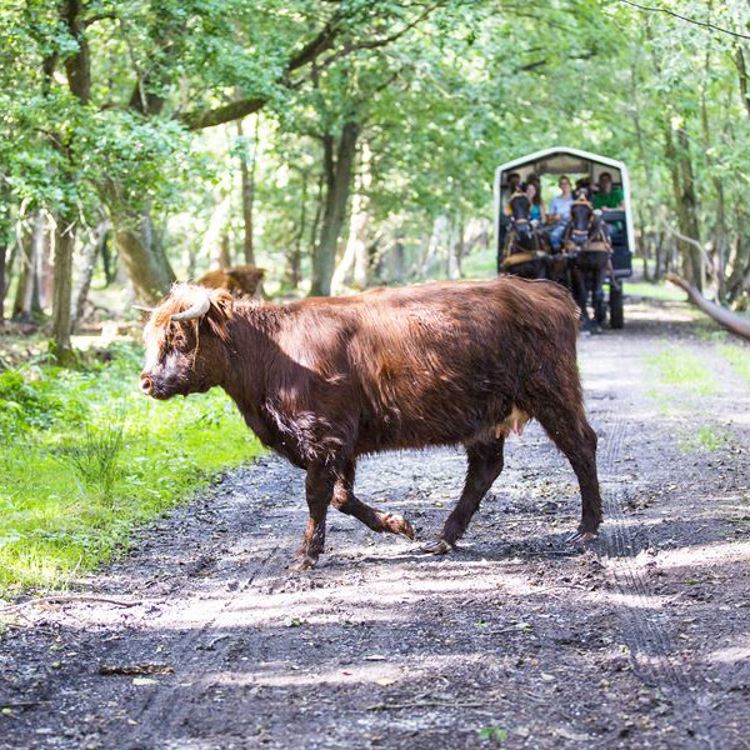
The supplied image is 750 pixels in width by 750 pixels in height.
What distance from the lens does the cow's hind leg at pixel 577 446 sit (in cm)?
785

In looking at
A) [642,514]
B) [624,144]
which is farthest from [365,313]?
[624,144]

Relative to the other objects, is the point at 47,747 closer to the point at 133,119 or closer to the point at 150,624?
the point at 150,624

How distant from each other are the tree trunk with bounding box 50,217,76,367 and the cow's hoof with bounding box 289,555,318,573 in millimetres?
9455

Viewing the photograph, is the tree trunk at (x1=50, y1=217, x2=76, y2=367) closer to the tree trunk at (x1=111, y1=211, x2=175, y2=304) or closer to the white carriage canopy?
the tree trunk at (x1=111, y1=211, x2=175, y2=304)

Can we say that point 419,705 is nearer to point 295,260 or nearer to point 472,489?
point 472,489

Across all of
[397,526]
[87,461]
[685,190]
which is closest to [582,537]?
[397,526]

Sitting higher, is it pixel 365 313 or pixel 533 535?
pixel 365 313

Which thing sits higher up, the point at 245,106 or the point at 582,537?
the point at 245,106

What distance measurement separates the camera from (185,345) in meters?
7.70

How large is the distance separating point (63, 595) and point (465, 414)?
8.31 feet

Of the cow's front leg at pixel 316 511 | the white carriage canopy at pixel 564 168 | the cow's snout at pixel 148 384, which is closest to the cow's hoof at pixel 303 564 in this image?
the cow's front leg at pixel 316 511

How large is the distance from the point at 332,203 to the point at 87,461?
20705mm

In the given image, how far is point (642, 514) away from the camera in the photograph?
8.49 m

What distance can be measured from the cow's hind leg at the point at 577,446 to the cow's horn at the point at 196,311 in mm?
2093
